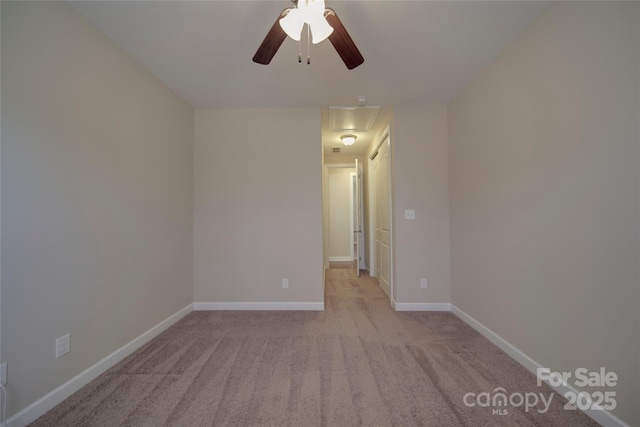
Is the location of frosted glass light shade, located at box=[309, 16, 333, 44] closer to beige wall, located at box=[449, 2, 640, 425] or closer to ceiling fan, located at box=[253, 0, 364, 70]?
ceiling fan, located at box=[253, 0, 364, 70]

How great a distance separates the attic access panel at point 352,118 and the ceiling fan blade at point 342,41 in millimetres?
1437

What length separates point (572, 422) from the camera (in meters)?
1.35

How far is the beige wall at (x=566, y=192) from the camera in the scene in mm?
1233

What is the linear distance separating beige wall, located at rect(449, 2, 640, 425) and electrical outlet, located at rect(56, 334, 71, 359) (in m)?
3.05

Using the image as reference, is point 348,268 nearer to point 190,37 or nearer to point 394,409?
point 394,409

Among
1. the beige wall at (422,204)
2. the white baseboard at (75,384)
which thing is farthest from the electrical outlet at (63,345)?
the beige wall at (422,204)

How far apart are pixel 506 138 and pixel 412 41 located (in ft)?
3.50

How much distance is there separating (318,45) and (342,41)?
0.57 metres

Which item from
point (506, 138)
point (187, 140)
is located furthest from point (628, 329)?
point (187, 140)

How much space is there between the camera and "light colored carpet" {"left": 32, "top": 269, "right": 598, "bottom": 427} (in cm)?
139

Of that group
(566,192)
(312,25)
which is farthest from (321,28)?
(566,192)

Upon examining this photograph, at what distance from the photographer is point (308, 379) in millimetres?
1714

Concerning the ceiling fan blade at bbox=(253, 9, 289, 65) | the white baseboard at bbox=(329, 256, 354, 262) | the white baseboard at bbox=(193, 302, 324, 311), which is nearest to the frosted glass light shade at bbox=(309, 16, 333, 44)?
the ceiling fan blade at bbox=(253, 9, 289, 65)

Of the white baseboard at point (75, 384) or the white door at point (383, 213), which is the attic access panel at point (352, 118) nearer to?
the white door at point (383, 213)
